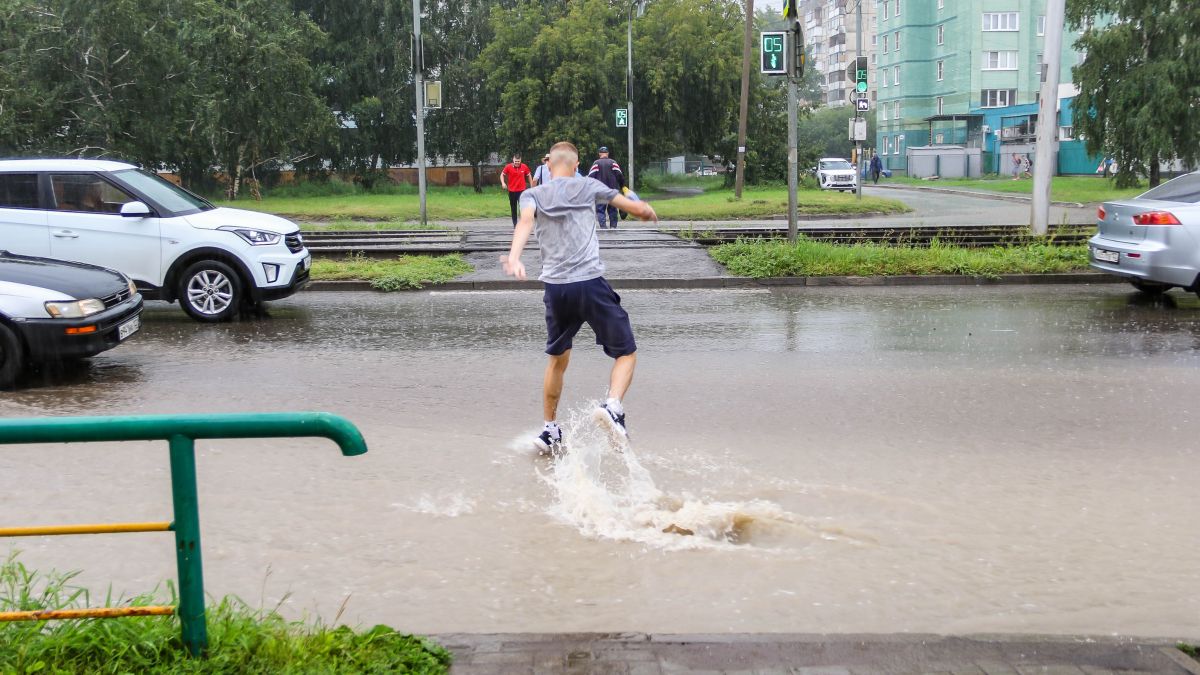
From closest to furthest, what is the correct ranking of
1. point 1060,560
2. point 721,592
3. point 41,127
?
1. point 721,592
2. point 1060,560
3. point 41,127

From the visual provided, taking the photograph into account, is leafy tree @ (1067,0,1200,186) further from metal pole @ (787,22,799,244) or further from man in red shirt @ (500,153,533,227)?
metal pole @ (787,22,799,244)

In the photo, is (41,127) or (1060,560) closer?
(1060,560)

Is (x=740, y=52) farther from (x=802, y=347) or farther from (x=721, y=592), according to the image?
(x=721, y=592)

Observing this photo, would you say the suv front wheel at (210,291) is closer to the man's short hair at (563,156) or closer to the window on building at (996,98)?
the man's short hair at (563,156)

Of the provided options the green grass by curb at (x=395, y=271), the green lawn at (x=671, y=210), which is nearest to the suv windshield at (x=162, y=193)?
the green grass by curb at (x=395, y=271)

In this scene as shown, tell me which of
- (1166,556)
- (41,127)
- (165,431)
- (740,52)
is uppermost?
(740,52)

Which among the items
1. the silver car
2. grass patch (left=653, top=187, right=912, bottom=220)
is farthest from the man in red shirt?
the silver car

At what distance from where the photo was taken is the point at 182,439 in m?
3.11

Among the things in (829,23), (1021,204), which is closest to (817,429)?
(1021,204)

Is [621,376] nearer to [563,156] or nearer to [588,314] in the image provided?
[588,314]

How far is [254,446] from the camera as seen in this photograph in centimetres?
679

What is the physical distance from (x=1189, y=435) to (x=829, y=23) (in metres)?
133

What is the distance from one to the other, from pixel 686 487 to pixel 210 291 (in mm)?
8092

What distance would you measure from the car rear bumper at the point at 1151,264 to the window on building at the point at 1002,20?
63221 millimetres
